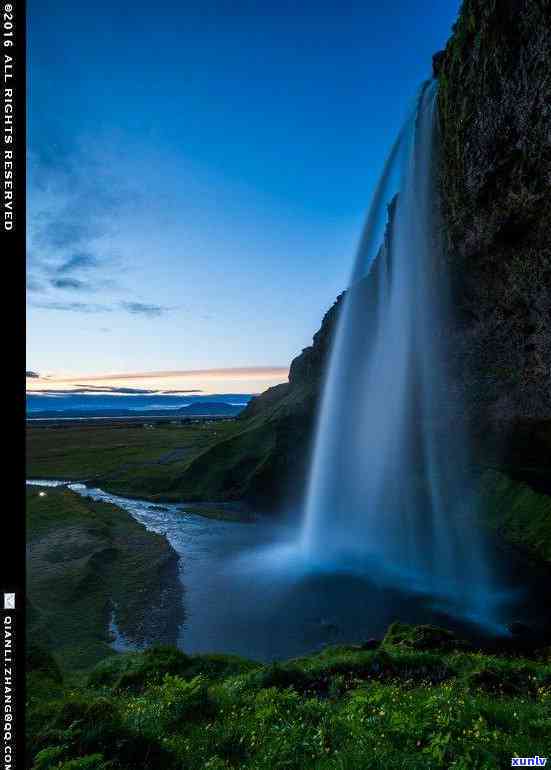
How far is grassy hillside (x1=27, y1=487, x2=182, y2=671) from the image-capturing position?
58.3ft

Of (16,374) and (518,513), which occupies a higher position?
(16,374)

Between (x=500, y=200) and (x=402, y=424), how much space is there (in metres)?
18.5

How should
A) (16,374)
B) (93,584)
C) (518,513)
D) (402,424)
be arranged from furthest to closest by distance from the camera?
1. (402,424)
2. (518,513)
3. (93,584)
4. (16,374)

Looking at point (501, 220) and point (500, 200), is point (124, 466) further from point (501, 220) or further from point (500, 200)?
point (500, 200)

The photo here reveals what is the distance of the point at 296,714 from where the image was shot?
27.5ft

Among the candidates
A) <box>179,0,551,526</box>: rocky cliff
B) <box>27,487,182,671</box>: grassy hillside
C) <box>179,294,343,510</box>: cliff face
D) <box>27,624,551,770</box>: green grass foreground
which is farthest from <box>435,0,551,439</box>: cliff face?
<box>179,294,343,510</box>: cliff face

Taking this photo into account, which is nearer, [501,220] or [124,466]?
[501,220]

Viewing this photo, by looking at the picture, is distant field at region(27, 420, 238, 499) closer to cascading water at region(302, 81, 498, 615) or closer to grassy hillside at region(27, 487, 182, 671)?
grassy hillside at region(27, 487, 182, 671)

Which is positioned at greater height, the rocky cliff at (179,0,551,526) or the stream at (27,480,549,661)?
the rocky cliff at (179,0,551,526)

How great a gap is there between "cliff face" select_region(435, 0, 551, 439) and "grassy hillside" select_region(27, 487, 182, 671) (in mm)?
21925

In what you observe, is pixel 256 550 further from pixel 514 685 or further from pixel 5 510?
pixel 5 510

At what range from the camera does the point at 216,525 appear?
36.4 metres

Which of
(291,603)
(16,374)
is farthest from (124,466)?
(16,374)

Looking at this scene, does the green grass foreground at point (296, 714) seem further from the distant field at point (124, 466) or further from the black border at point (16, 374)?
the distant field at point (124, 466)
